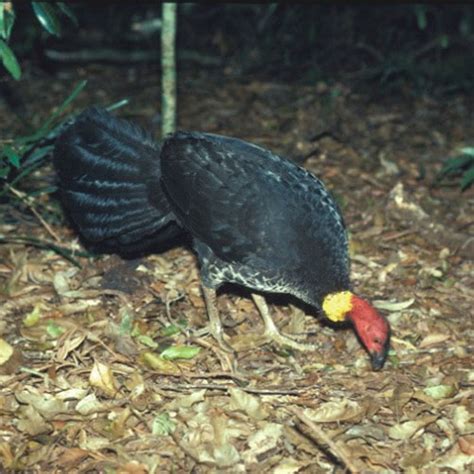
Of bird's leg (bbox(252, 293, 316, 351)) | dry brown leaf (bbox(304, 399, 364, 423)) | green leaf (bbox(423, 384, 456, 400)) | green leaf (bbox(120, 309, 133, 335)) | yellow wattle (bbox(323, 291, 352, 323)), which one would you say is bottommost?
green leaf (bbox(423, 384, 456, 400))

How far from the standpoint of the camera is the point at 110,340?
17.2 ft

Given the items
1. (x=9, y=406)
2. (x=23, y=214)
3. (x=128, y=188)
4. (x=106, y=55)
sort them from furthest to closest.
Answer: (x=106, y=55) < (x=23, y=214) < (x=128, y=188) < (x=9, y=406)

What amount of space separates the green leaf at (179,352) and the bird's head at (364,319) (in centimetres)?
87

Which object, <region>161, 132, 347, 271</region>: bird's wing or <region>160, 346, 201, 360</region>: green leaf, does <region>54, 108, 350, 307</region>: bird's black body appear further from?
<region>160, 346, 201, 360</region>: green leaf

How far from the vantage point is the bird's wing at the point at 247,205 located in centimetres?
506

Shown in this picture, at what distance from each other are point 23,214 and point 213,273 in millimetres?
1946

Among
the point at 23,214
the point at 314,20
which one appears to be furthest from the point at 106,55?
the point at 23,214

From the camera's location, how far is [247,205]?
510cm

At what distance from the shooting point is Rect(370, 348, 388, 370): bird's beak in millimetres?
4977

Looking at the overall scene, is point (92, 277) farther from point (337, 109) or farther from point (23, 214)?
point (337, 109)

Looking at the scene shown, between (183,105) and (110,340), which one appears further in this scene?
(183,105)

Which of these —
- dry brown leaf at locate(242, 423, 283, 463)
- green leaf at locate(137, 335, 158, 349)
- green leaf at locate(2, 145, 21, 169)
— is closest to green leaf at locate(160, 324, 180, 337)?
green leaf at locate(137, 335, 158, 349)

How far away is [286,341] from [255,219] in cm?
85

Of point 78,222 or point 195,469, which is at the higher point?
point 78,222
